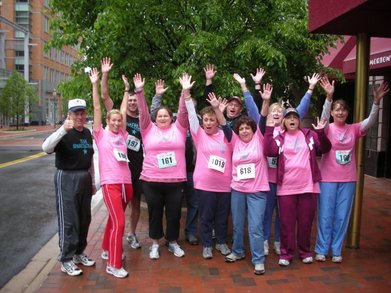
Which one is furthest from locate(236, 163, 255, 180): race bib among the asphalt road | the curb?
the asphalt road

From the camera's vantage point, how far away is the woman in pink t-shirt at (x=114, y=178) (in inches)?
178

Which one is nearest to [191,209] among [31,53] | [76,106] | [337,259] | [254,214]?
[254,214]

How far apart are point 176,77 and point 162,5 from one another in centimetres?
108

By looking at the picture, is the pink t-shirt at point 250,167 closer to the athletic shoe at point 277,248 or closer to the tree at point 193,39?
the athletic shoe at point 277,248

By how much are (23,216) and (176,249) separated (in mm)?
3791

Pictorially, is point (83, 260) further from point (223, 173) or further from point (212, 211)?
point (223, 173)

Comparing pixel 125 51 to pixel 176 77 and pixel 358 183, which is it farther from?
pixel 358 183

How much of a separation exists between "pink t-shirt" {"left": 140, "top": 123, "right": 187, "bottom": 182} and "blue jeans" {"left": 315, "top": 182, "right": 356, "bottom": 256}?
166 cm

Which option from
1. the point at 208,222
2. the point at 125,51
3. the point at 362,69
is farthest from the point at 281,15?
the point at 208,222

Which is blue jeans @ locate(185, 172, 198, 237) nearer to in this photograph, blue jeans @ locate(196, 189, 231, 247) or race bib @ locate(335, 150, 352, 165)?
blue jeans @ locate(196, 189, 231, 247)

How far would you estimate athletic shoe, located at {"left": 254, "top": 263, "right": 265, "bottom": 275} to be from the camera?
4.54 meters

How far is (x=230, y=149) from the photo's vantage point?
488cm

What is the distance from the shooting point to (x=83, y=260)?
486 cm

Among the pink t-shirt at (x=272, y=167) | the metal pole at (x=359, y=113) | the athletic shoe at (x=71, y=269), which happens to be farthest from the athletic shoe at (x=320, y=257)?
the athletic shoe at (x=71, y=269)
